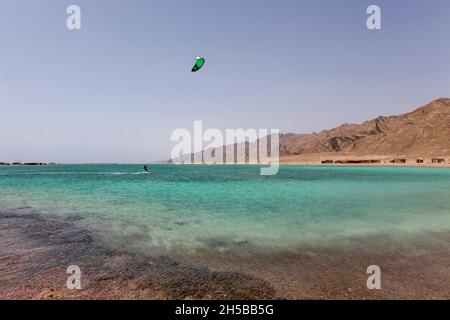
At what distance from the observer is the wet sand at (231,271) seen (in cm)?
675

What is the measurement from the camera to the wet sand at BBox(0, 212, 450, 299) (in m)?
6.75

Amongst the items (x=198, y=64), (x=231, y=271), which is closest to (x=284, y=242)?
(x=231, y=271)

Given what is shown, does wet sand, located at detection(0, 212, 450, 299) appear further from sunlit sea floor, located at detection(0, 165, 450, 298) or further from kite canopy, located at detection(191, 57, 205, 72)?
kite canopy, located at detection(191, 57, 205, 72)

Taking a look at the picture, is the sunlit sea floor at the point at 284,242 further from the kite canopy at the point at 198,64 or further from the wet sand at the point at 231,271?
the kite canopy at the point at 198,64

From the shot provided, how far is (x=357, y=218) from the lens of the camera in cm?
1636

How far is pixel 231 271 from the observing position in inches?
322

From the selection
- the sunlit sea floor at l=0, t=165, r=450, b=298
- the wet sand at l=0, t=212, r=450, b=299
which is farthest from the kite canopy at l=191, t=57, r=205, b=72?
the wet sand at l=0, t=212, r=450, b=299

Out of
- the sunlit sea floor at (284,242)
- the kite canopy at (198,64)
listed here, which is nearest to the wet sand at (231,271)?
the sunlit sea floor at (284,242)

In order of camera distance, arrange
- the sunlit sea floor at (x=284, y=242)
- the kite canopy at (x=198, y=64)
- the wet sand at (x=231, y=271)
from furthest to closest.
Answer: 1. the kite canopy at (x=198, y=64)
2. the sunlit sea floor at (x=284, y=242)
3. the wet sand at (x=231, y=271)

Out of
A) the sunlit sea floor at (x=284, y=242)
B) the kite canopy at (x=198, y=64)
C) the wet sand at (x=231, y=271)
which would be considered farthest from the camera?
the kite canopy at (x=198, y=64)

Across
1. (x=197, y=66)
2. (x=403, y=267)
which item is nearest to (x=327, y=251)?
(x=403, y=267)

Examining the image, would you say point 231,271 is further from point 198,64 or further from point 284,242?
point 198,64
